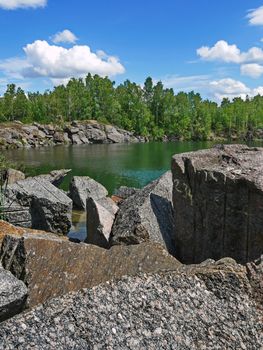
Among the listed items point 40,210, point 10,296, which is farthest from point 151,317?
point 40,210

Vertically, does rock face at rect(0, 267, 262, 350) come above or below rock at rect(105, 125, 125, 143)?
above

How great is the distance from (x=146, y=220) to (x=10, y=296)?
26.5 ft

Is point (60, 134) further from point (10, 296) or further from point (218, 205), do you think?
point (10, 296)

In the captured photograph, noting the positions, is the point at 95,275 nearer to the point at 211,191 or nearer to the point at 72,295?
the point at 72,295

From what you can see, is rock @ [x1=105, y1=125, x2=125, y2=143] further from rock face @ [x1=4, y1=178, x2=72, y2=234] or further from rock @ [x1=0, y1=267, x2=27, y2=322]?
rock @ [x1=0, y1=267, x2=27, y2=322]

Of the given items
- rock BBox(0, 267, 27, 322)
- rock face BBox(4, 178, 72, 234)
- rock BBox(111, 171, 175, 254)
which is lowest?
rock face BBox(4, 178, 72, 234)

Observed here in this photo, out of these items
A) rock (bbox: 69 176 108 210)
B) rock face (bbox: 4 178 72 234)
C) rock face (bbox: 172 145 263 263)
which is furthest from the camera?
rock (bbox: 69 176 108 210)

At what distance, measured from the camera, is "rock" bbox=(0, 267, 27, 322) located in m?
7.54

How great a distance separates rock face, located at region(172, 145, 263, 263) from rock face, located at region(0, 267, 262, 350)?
6.08m

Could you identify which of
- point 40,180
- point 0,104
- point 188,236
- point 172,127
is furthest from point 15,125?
point 188,236

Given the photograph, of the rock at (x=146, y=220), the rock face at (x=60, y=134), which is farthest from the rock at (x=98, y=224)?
the rock face at (x=60, y=134)

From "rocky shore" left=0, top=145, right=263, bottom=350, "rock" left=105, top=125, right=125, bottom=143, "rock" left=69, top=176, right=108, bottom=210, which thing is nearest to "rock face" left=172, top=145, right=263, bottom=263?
"rocky shore" left=0, top=145, right=263, bottom=350

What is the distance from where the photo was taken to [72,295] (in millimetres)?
6836

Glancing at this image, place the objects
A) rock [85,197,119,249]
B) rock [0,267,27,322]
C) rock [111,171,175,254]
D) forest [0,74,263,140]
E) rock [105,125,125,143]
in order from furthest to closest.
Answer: forest [0,74,263,140] < rock [105,125,125,143] < rock [85,197,119,249] < rock [111,171,175,254] < rock [0,267,27,322]
